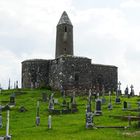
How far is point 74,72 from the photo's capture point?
6506cm

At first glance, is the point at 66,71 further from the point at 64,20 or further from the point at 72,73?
the point at 64,20

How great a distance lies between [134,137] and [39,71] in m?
51.0

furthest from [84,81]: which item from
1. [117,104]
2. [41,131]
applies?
[41,131]

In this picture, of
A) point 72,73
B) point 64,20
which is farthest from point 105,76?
point 64,20

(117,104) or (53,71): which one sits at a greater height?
(53,71)

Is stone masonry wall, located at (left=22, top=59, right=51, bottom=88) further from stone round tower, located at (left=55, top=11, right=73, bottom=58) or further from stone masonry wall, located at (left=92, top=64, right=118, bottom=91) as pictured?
stone masonry wall, located at (left=92, top=64, right=118, bottom=91)

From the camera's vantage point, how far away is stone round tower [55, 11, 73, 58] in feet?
243

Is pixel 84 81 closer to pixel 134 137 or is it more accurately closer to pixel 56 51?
pixel 56 51

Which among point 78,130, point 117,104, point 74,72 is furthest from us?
point 74,72

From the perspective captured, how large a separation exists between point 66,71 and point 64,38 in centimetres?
1099

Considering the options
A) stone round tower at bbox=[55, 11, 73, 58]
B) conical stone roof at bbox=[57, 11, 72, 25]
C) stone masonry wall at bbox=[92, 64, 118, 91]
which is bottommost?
stone masonry wall at bbox=[92, 64, 118, 91]

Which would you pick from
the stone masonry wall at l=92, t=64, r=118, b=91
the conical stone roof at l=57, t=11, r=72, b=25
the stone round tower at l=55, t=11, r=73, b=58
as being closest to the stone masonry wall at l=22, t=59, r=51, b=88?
the stone round tower at l=55, t=11, r=73, b=58

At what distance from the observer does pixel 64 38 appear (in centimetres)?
7400

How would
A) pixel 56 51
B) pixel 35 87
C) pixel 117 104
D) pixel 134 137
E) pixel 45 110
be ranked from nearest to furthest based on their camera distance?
pixel 134 137 → pixel 45 110 → pixel 117 104 → pixel 35 87 → pixel 56 51
